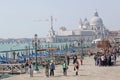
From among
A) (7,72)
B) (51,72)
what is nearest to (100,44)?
(7,72)

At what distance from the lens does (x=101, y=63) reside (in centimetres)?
3278

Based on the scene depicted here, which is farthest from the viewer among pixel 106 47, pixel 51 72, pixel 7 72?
pixel 106 47

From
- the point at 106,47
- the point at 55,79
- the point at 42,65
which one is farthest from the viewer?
the point at 106,47

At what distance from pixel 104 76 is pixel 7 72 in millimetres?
10573

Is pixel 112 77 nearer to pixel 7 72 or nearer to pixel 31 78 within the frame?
pixel 31 78

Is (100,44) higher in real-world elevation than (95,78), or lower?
higher

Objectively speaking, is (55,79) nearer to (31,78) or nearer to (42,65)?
(31,78)

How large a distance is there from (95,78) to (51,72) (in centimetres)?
333

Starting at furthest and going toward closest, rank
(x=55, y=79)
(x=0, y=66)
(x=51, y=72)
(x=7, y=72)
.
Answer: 1. (x=0, y=66)
2. (x=7, y=72)
3. (x=51, y=72)
4. (x=55, y=79)

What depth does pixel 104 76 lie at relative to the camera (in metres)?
25.1

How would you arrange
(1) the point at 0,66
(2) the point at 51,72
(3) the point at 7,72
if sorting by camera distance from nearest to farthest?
(2) the point at 51,72
(3) the point at 7,72
(1) the point at 0,66

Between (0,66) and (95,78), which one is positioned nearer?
(95,78)

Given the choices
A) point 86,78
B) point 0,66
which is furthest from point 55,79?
point 0,66

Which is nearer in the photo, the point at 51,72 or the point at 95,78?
the point at 95,78
